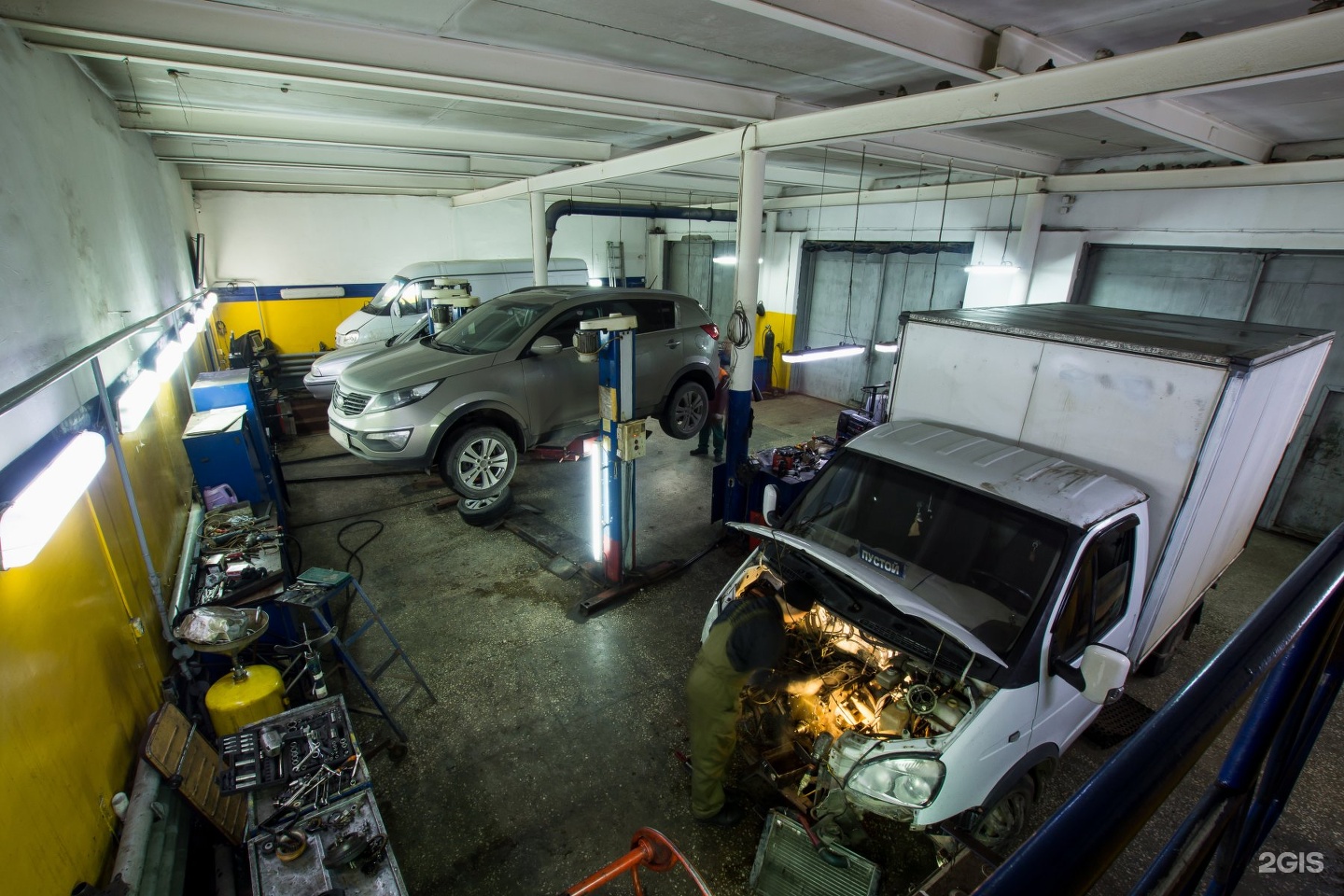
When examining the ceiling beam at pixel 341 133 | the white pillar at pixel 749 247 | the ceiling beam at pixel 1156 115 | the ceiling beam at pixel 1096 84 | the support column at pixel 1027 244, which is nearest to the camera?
the ceiling beam at pixel 1096 84

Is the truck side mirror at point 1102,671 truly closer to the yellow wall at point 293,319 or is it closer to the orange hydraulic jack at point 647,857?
the orange hydraulic jack at point 647,857

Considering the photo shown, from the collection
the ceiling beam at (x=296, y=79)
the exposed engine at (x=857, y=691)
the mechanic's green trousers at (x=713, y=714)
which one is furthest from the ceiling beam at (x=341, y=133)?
the exposed engine at (x=857, y=691)

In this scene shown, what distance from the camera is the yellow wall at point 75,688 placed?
6.49 ft

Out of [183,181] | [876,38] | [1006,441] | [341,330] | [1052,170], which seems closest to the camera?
[876,38]

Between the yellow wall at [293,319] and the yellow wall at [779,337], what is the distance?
821cm

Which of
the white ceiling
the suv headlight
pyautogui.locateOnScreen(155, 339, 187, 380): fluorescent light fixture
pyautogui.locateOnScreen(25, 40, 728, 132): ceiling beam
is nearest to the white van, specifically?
the white ceiling

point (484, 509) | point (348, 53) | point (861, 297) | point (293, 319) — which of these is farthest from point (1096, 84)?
point (293, 319)

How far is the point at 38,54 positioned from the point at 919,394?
5560mm

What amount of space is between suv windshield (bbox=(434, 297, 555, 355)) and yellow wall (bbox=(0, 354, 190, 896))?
10.8 ft

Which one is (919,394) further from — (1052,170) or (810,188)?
(810,188)

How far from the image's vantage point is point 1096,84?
3102mm

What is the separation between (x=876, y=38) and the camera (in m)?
3.16

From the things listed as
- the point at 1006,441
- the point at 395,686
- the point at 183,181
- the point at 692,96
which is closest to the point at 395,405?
the point at 395,686

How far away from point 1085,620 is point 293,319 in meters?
13.5
